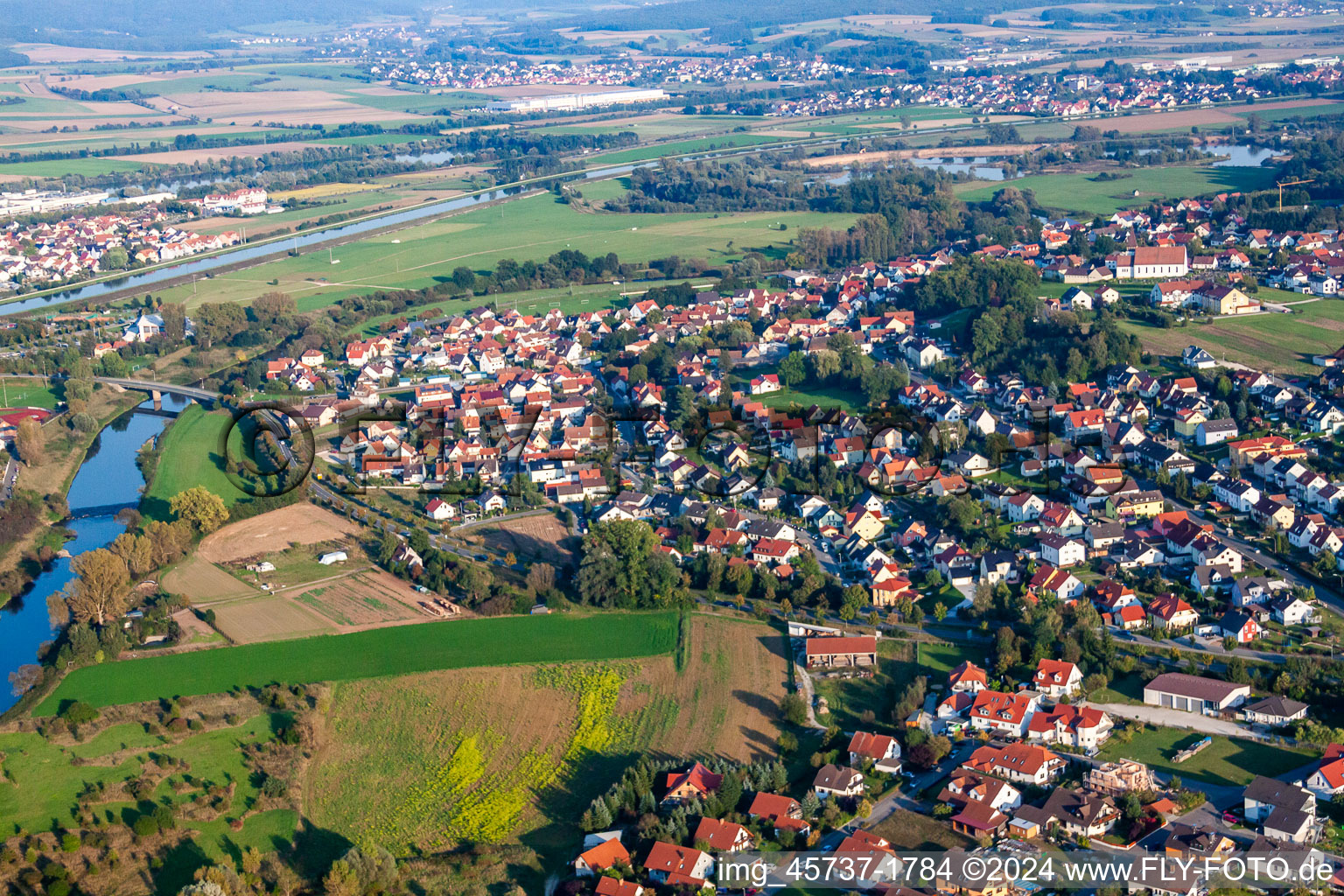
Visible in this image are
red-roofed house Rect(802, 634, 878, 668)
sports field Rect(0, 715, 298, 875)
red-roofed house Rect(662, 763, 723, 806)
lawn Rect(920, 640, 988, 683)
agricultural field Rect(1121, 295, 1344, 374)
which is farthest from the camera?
agricultural field Rect(1121, 295, 1344, 374)

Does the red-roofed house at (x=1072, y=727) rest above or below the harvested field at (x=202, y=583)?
above

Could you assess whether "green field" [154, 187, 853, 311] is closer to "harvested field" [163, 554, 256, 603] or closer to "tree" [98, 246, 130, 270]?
"tree" [98, 246, 130, 270]

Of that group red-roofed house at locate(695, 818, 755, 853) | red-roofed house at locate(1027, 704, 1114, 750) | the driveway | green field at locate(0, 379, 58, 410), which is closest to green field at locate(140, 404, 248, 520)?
green field at locate(0, 379, 58, 410)

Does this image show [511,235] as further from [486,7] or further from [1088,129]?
[486,7]

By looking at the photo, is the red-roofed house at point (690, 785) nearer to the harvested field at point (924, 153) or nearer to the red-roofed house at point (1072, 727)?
the red-roofed house at point (1072, 727)

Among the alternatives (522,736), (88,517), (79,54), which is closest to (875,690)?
(522,736)

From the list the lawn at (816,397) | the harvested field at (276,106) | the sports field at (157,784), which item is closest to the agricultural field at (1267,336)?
the lawn at (816,397)

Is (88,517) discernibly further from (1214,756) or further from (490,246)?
(490,246)
